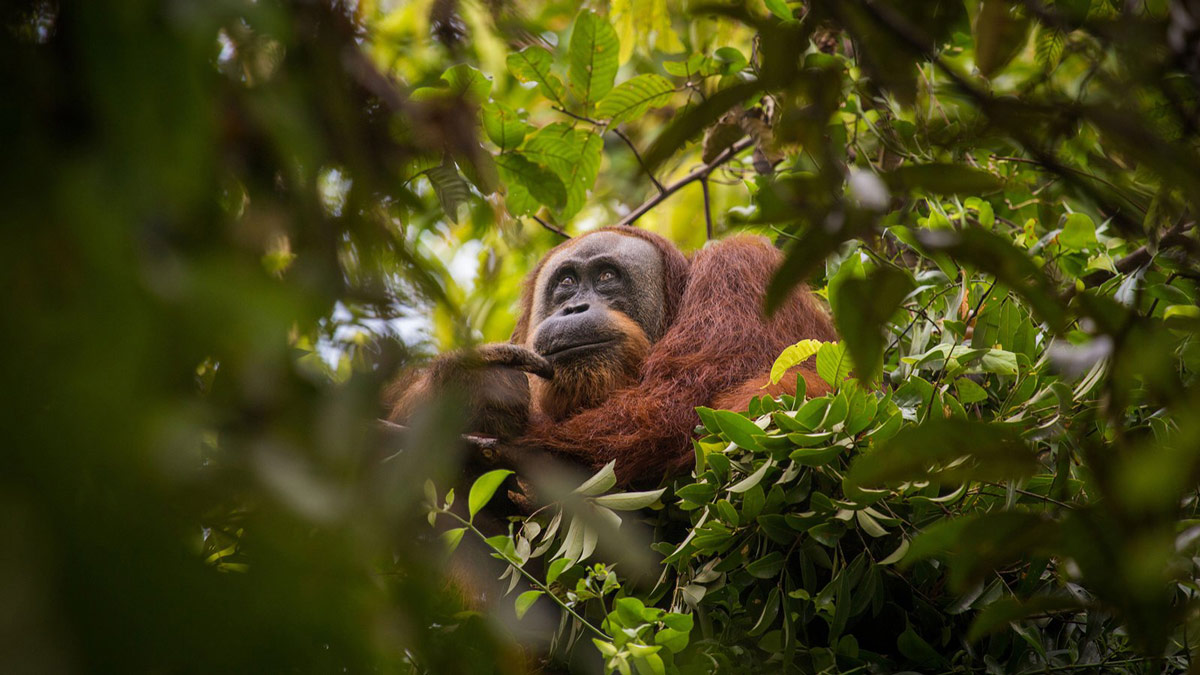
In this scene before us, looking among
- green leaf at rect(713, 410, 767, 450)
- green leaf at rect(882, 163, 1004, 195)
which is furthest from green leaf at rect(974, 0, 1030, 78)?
green leaf at rect(713, 410, 767, 450)

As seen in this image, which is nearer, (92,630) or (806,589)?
(92,630)

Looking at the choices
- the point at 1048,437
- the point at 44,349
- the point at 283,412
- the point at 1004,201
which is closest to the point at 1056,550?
the point at 283,412

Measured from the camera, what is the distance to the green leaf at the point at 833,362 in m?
1.74

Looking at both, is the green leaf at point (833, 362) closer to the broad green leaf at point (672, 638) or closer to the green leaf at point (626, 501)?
the green leaf at point (626, 501)

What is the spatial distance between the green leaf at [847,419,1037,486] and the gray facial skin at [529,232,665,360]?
2.08 m

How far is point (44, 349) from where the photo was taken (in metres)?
0.45

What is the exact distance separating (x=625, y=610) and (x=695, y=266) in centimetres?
168

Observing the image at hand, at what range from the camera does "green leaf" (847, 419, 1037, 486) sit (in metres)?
0.78

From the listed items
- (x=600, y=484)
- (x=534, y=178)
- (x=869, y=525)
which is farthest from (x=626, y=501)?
(x=534, y=178)

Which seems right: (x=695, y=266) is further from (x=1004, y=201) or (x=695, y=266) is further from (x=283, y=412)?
(x=283, y=412)

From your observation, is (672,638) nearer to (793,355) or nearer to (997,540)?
(793,355)

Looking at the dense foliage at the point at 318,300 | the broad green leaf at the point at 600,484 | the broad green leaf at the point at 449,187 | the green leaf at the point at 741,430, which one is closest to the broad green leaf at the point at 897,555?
the green leaf at the point at 741,430

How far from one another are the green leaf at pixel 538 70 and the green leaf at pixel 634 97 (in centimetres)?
17

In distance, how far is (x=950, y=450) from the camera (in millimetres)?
831
